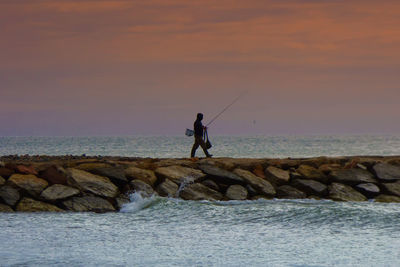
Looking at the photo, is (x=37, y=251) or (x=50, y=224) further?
(x=50, y=224)

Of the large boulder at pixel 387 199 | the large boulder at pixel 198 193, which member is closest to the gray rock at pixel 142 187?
the large boulder at pixel 198 193

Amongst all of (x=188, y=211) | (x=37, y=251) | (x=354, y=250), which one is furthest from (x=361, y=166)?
(x=37, y=251)

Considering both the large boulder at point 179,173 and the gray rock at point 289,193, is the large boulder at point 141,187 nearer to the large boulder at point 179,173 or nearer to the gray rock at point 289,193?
the large boulder at point 179,173

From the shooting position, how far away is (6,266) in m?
8.65

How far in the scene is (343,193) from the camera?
1558cm

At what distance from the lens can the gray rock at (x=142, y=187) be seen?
47.8 feet

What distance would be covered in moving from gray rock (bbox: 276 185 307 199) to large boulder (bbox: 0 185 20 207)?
21.6ft

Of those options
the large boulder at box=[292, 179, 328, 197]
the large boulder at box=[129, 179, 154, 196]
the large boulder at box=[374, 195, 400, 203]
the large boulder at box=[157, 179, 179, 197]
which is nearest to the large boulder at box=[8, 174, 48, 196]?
the large boulder at box=[129, 179, 154, 196]

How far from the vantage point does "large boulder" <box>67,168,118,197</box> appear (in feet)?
46.2

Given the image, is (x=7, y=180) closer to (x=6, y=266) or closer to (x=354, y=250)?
(x=6, y=266)

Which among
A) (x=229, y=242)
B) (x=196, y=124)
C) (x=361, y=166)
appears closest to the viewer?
(x=229, y=242)

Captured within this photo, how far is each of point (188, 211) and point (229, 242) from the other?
3223 millimetres

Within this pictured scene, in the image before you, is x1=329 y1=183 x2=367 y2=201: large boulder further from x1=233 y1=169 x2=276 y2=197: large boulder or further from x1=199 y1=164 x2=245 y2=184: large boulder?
x1=199 y1=164 x2=245 y2=184: large boulder

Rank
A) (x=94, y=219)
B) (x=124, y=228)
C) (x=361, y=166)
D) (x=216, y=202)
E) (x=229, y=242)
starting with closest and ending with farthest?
(x=229, y=242)
(x=124, y=228)
(x=94, y=219)
(x=216, y=202)
(x=361, y=166)
